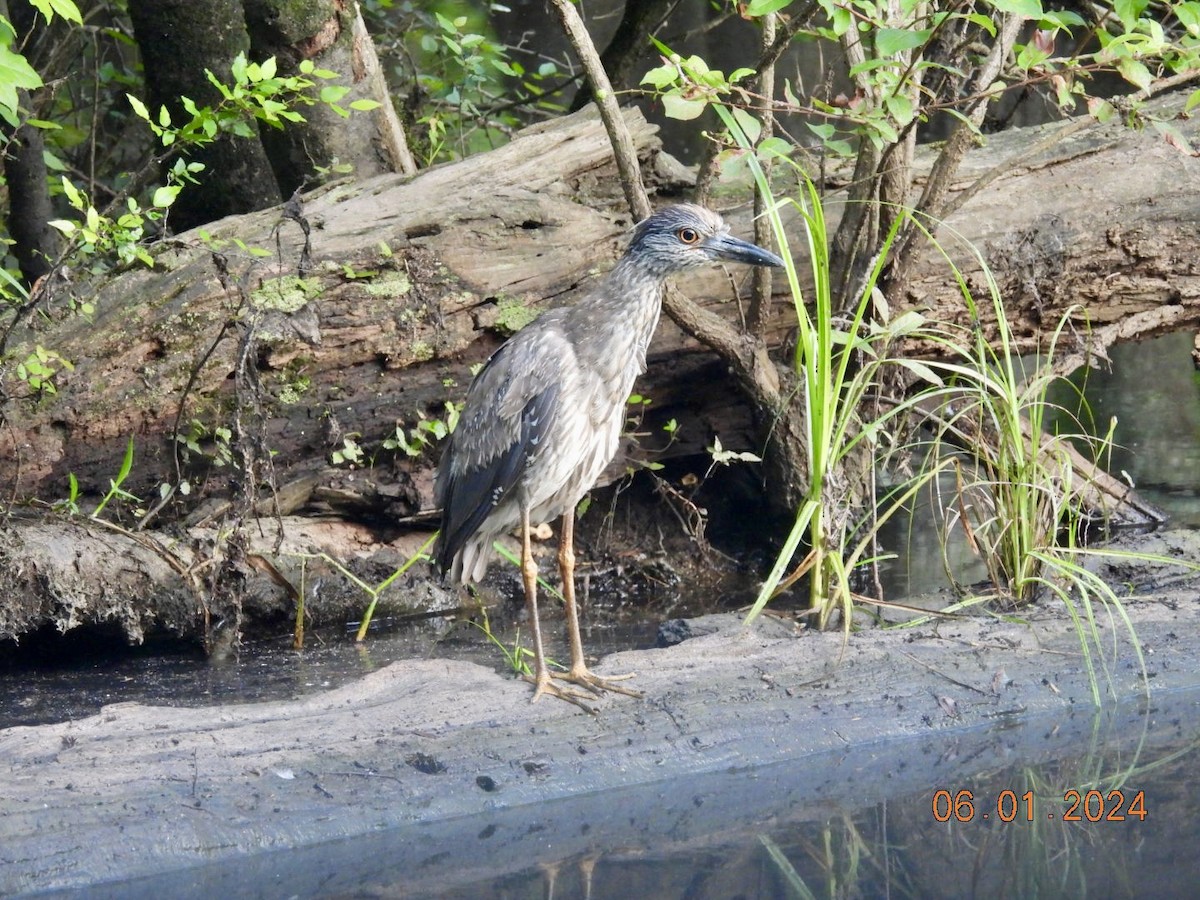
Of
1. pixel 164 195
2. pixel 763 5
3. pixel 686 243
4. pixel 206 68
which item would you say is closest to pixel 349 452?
pixel 164 195

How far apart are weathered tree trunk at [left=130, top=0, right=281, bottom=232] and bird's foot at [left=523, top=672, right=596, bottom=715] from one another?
3321 millimetres

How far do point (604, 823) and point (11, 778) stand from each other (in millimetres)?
1427

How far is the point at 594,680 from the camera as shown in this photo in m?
3.81

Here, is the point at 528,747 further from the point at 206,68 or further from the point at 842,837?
the point at 206,68

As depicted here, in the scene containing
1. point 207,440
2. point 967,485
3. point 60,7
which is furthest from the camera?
point 207,440

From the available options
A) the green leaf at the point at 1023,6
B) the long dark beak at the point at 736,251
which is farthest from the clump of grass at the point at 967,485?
the green leaf at the point at 1023,6

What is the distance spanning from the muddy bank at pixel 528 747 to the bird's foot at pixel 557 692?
4 cm

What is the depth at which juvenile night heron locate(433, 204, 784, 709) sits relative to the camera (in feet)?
13.6

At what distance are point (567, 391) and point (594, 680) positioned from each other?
918 mm

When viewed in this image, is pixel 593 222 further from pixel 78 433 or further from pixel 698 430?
pixel 78 433

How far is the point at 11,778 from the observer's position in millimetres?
3062

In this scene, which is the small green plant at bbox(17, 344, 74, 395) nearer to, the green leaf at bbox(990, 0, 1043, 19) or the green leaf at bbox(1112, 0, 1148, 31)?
the green leaf at bbox(990, 0, 1043, 19)

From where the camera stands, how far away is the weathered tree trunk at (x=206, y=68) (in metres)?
6.08

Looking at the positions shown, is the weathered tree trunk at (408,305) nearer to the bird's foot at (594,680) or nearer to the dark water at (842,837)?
the bird's foot at (594,680)
